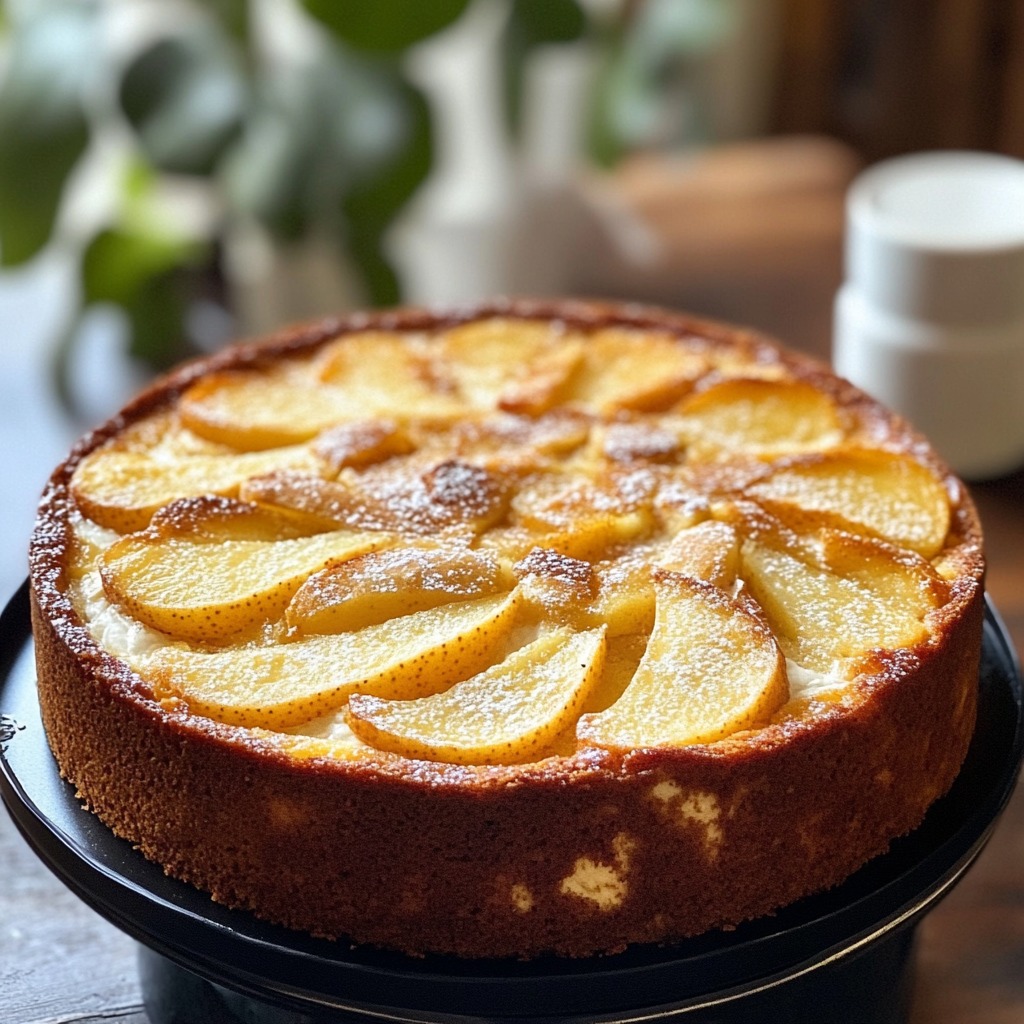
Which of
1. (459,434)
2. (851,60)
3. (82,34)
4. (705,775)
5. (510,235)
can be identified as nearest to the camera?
(705,775)

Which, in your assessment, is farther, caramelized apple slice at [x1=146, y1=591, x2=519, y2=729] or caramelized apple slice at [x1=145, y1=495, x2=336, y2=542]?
caramelized apple slice at [x1=145, y1=495, x2=336, y2=542]

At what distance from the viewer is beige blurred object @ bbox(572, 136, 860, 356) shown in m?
3.24

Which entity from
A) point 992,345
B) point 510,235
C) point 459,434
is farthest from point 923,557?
point 510,235

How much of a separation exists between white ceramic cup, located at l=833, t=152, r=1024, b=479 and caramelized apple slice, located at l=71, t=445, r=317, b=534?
1.19m

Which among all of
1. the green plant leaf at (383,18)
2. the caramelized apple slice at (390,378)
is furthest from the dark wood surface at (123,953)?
the green plant leaf at (383,18)

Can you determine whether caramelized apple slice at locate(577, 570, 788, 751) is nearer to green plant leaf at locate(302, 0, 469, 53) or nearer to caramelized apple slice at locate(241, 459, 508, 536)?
caramelized apple slice at locate(241, 459, 508, 536)

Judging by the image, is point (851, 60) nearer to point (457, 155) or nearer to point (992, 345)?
point (457, 155)

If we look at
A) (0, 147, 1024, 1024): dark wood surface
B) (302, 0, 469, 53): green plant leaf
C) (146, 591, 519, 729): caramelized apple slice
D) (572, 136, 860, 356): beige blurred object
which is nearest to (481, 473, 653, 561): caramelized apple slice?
(146, 591, 519, 729): caramelized apple slice

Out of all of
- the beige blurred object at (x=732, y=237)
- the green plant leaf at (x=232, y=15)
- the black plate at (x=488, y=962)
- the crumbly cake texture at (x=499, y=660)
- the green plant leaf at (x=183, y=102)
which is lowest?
the beige blurred object at (x=732, y=237)

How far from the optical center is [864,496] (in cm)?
158

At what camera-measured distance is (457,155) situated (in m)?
3.56

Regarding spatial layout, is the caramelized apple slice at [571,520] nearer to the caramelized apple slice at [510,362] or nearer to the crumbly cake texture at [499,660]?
the crumbly cake texture at [499,660]

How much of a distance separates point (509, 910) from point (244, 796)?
0.24 m

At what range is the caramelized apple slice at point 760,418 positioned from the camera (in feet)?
5.63
